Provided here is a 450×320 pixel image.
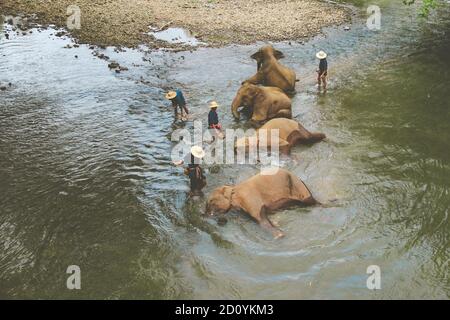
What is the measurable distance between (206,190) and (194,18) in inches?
636

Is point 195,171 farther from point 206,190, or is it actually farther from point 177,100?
point 177,100

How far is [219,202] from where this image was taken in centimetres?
959

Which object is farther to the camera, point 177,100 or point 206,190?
point 177,100

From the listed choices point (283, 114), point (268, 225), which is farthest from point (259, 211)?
point (283, 114)

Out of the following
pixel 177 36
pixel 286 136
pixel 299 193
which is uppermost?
pixel 177 36

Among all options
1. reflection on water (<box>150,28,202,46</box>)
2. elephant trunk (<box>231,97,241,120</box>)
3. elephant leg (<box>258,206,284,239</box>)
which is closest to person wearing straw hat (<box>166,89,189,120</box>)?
elephant trunk (<box>231,97,241,120</box>)

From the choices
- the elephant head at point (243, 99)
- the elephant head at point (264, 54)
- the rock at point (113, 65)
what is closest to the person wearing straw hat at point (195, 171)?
the elephant head at point (243, 99)

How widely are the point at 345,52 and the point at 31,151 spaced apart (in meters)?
14.0

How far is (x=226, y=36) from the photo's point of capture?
869 inches

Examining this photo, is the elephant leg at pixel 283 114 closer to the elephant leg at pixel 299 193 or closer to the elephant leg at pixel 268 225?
the elephant leg at pixel 299 193

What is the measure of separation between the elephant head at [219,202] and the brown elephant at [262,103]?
4.96 metres

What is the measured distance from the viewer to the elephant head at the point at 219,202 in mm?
9555
